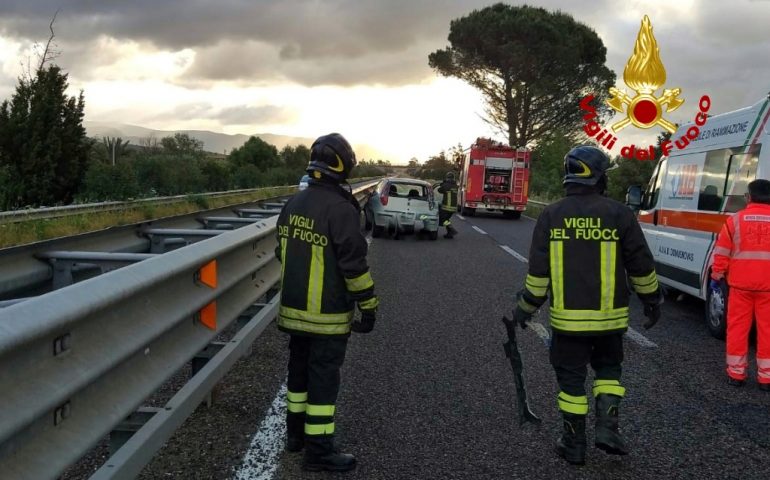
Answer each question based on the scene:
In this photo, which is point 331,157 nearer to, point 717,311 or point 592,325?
point 592,325

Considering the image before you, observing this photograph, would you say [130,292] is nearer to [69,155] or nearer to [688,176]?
[688,176]

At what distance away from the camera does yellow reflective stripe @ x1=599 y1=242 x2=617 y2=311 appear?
3721 millimetres

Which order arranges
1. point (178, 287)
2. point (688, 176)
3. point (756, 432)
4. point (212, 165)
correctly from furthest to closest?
point (212, 165) < point (688, 176) < point (756, 432) < point (178, 287)

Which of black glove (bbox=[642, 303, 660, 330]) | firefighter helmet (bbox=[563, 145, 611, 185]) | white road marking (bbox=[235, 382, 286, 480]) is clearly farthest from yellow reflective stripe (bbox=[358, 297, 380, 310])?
black glove (bbox=[642, 303, 660, 330])

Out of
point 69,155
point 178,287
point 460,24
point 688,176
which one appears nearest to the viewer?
point 178,287

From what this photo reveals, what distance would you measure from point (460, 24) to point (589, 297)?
1710 inches

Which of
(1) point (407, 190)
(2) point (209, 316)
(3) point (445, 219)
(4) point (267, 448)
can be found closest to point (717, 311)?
(4) point (267, 448)

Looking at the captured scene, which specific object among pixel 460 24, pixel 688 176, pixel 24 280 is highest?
pixel 460 24

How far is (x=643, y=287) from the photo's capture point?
3.86 metres

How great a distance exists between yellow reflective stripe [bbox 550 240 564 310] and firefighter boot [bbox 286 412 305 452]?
1512mm

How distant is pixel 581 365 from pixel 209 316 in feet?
6.79

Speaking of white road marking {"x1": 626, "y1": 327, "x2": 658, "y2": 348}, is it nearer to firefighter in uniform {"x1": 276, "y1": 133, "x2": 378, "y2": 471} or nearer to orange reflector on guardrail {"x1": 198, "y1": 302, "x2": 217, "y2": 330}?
firefighter in uniform {"x1": 276, "y1": 133, "x2": 378, "y2": 471}

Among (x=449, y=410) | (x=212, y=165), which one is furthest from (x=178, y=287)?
(x=212, y=165)

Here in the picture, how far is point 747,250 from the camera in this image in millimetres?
5383
